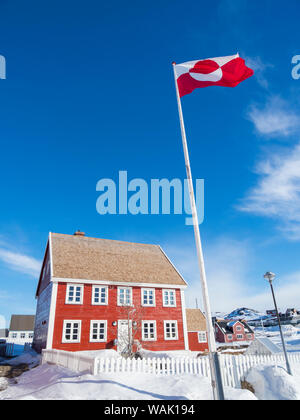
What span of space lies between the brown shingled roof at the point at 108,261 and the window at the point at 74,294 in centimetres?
82

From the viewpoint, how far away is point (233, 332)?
68.3 m

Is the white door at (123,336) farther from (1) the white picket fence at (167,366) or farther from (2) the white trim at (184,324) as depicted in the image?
(1) the white picket fence at (167,366)

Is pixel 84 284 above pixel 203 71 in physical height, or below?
below

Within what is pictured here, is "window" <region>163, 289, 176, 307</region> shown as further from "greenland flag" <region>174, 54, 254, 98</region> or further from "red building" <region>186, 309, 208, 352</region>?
"greenland flag" <region>174, 54, 254, 98</region>

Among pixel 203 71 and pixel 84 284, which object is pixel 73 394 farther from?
pixel 84 284

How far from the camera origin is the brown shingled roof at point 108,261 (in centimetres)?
2364

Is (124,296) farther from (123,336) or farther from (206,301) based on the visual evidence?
(206,301)

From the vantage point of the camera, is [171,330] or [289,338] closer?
[171,330]

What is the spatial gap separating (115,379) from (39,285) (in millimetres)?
24008

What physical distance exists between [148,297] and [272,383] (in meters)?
16.7

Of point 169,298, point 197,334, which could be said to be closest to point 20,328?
point 197,334

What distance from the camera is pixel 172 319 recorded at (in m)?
25.4
